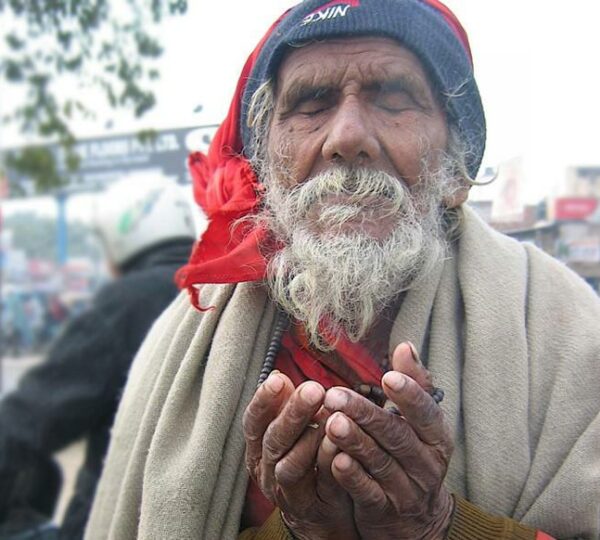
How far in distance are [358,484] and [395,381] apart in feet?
0.57

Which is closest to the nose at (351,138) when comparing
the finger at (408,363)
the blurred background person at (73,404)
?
the finger at (408,363)

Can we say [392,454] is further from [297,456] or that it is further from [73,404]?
[73,404]

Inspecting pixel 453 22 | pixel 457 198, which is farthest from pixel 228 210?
pixel 453 22

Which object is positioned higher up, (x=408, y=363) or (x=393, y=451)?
(x=408, y=363)

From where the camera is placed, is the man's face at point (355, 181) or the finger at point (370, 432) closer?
the finger at point (370, 432)

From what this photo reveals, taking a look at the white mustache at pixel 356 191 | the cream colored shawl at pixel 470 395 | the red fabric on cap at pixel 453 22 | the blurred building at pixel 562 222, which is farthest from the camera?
the blurred building at pixel 562 222

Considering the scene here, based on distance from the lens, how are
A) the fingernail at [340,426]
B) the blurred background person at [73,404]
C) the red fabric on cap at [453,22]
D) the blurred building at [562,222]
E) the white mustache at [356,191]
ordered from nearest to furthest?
the fingernail at [340,426]
the white mustache at [356,191]
the red fabric on cap at [453,22]
the blurred building at [562,222]
the blurred background person at [73,404]

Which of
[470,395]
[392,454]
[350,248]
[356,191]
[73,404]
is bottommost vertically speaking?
[73,404]

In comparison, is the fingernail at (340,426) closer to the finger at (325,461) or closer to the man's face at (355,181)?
the finger at (325,461)

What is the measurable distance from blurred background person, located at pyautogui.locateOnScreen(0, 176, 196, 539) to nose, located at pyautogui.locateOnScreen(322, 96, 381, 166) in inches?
50.4

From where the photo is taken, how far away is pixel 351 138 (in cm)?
142

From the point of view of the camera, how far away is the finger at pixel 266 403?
3.55 ft

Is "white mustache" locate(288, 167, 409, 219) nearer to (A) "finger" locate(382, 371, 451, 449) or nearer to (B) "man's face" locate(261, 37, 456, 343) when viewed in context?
(B) "man's face" locate(261, 37, 456, 343)

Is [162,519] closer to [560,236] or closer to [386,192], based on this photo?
[386,192]
